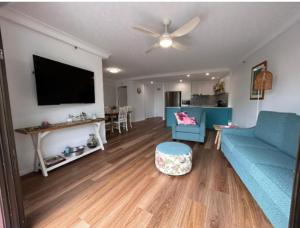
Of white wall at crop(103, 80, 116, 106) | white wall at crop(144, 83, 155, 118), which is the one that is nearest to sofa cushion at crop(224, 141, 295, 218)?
white wall at crop(103, 80, 116, 106)

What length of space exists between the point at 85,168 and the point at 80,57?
7.42 ft

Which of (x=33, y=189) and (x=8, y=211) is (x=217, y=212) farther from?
(x=33, y=189)

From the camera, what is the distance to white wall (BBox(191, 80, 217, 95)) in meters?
7.25

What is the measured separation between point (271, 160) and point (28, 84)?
11.4 feet

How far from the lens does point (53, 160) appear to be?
2.34m

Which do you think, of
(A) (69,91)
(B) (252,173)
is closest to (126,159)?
(A) (69,91)

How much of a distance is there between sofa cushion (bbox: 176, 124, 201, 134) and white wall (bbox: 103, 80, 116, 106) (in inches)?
181

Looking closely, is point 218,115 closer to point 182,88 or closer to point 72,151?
point 182,88

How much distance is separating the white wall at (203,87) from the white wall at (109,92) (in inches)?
171

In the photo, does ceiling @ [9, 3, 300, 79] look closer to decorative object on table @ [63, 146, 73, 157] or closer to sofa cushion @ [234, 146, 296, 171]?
sofa cushion @ [234, 146, 296, 171]

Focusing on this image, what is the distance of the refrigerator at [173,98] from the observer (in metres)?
7.74

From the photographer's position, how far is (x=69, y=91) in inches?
103

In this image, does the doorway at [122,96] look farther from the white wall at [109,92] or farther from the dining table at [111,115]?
the dining table at [111,115]

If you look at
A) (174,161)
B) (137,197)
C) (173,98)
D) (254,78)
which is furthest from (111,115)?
(254,78)
